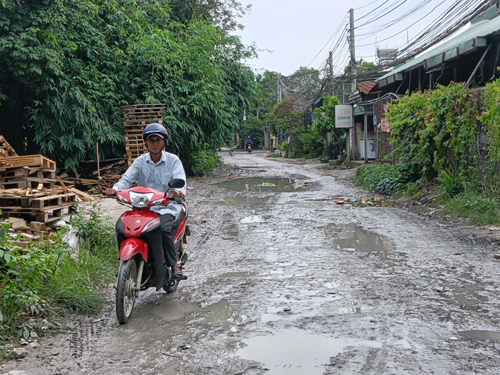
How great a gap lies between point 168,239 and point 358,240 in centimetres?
394

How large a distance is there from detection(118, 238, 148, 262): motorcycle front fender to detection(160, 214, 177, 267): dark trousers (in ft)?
0.73

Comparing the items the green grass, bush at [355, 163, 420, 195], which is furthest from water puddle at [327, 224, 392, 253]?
→ bush at [355, 163, 420, 195]

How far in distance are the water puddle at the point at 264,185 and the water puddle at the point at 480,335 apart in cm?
1137

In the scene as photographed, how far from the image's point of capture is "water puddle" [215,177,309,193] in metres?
15.9

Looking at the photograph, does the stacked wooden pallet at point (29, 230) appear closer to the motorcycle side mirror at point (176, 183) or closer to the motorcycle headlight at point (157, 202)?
the motorcycle headlight at point (157, 202)

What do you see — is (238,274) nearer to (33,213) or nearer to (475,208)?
(33,213)

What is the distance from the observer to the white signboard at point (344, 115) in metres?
23.9

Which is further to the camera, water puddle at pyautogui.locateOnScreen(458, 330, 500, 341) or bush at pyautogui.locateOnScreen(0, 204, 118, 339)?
bush at pyautogui.locateOnScreen(0, 204, 118, 339)

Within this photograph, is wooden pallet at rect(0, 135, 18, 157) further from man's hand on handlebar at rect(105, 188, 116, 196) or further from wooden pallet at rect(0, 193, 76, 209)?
man's hand on handlebar at rect(105, 188, 116, 196)

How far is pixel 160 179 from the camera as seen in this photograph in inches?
202

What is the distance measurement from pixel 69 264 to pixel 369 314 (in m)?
3.23

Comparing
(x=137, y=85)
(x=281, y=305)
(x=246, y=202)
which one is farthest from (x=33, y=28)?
(x=281, y=305)

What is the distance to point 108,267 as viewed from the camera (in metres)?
5.90

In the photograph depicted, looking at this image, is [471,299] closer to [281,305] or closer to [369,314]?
[369,314]
